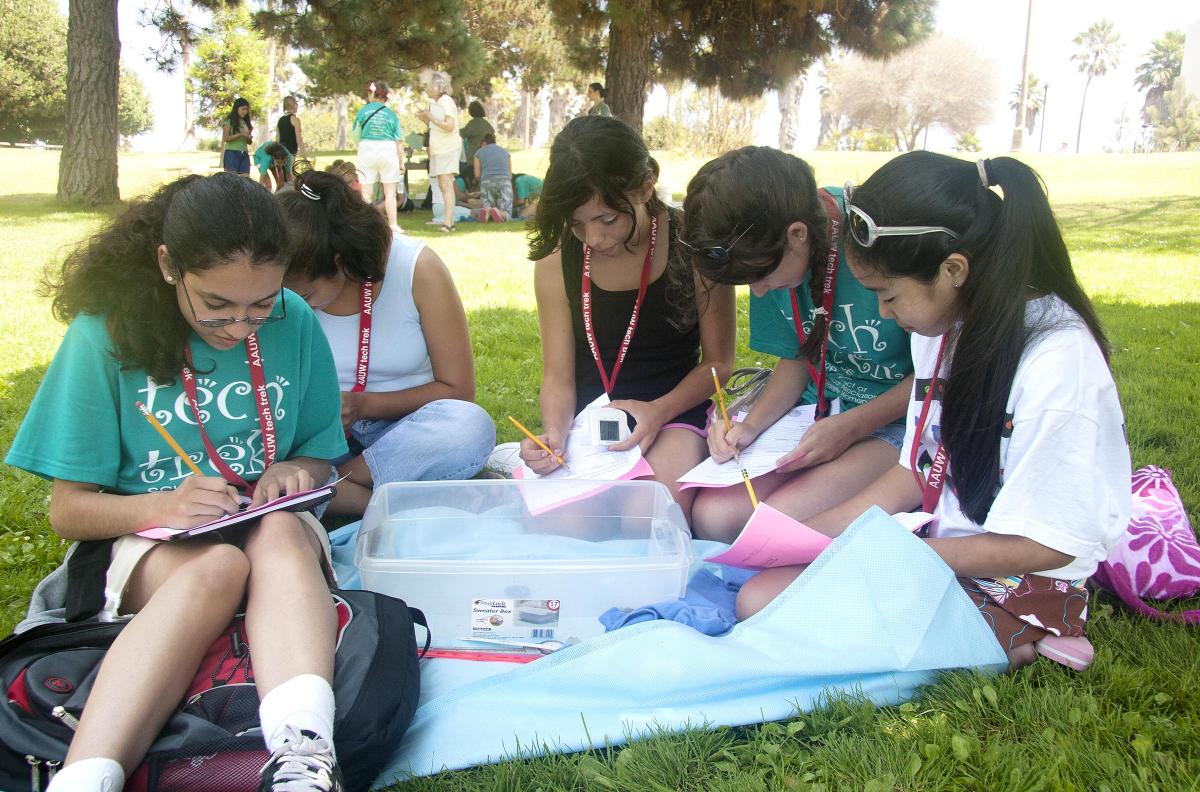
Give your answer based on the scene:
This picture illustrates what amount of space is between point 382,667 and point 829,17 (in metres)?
9.58

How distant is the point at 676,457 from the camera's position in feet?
9.04

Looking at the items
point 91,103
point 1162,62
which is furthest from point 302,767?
point 1162,62

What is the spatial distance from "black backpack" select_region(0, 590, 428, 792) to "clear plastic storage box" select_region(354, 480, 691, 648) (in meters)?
0.37

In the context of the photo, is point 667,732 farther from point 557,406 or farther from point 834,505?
point 557,406

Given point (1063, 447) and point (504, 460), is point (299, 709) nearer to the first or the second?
point (1063, 447)

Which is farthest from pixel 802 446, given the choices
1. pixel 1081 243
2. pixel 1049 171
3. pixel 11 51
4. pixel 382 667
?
pixel 11 51

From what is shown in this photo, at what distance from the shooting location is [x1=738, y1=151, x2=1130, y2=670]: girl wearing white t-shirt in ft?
5.64

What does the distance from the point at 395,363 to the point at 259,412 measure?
0.85m

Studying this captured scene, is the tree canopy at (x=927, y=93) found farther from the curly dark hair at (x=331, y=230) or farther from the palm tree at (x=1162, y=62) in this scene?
the curly dark hair at (x=331, y=230)

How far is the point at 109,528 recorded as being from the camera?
1.90 meters

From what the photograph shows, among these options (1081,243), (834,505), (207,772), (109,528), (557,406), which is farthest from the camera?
(1081,243)

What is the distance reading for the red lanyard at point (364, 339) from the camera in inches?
112

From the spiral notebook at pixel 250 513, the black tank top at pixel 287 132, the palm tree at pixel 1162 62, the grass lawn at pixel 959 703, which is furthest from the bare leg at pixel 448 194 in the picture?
the palm tree at pixel 1162 62

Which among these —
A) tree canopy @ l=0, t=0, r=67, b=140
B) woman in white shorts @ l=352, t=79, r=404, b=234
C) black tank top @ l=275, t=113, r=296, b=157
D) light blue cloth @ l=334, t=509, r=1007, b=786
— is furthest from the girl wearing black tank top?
tree canopy @ l=0, t=0, r=67, b=140
